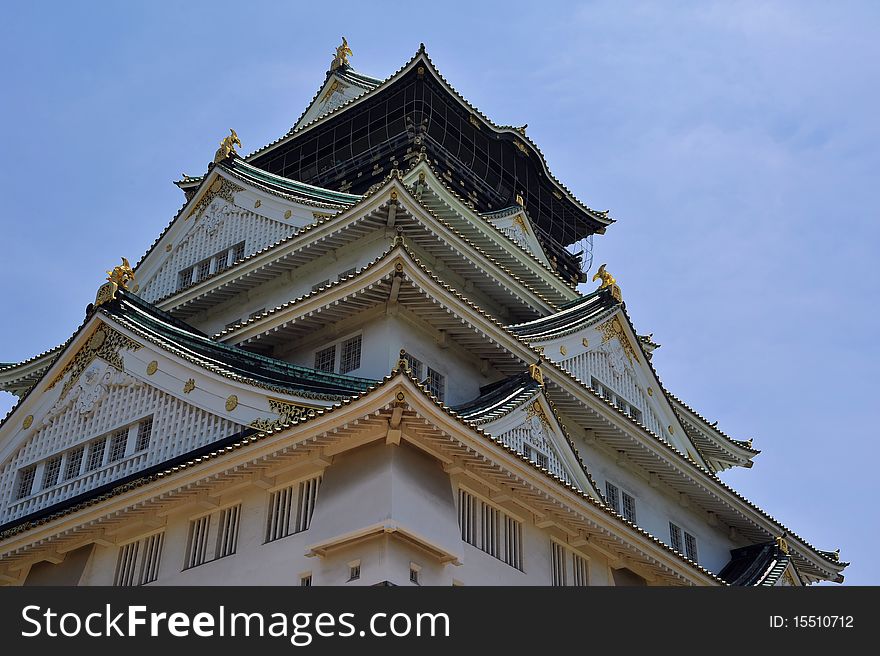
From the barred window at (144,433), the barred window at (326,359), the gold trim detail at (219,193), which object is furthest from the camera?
the gold trim detail at (219,193)

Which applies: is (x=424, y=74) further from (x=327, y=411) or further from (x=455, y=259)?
(x=327, y=411)

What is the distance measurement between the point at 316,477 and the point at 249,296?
12.6 m

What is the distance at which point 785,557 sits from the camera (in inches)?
1315

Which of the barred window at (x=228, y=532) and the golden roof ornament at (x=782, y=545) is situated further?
the golden roof ornament at (x=782, y=545)

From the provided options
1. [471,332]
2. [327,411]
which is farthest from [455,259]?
[327,411]

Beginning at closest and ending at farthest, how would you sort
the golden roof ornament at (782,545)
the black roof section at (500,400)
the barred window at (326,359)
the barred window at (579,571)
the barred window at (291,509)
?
1. the barred window at (291,509)
2. the black roof section at (500,400)
3. the barred window at (579,571)
4. the barred window at (326,359)
5. the golden roof ornament at (782,545)

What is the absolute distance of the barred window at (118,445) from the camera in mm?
26531

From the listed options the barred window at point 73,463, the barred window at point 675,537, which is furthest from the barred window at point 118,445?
the barred window at point 675,537

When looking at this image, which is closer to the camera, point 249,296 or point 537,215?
point 249,296

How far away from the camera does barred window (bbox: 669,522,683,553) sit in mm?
32781

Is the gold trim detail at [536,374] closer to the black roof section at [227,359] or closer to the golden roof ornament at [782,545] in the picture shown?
the black roof section at [227,359]

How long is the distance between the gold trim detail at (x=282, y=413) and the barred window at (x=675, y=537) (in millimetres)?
13905

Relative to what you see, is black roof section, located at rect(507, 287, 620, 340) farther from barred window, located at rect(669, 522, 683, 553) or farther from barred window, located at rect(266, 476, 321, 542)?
barred window, located at rect(266, 476, 321, 542)

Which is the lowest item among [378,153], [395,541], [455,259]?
[395,541]
